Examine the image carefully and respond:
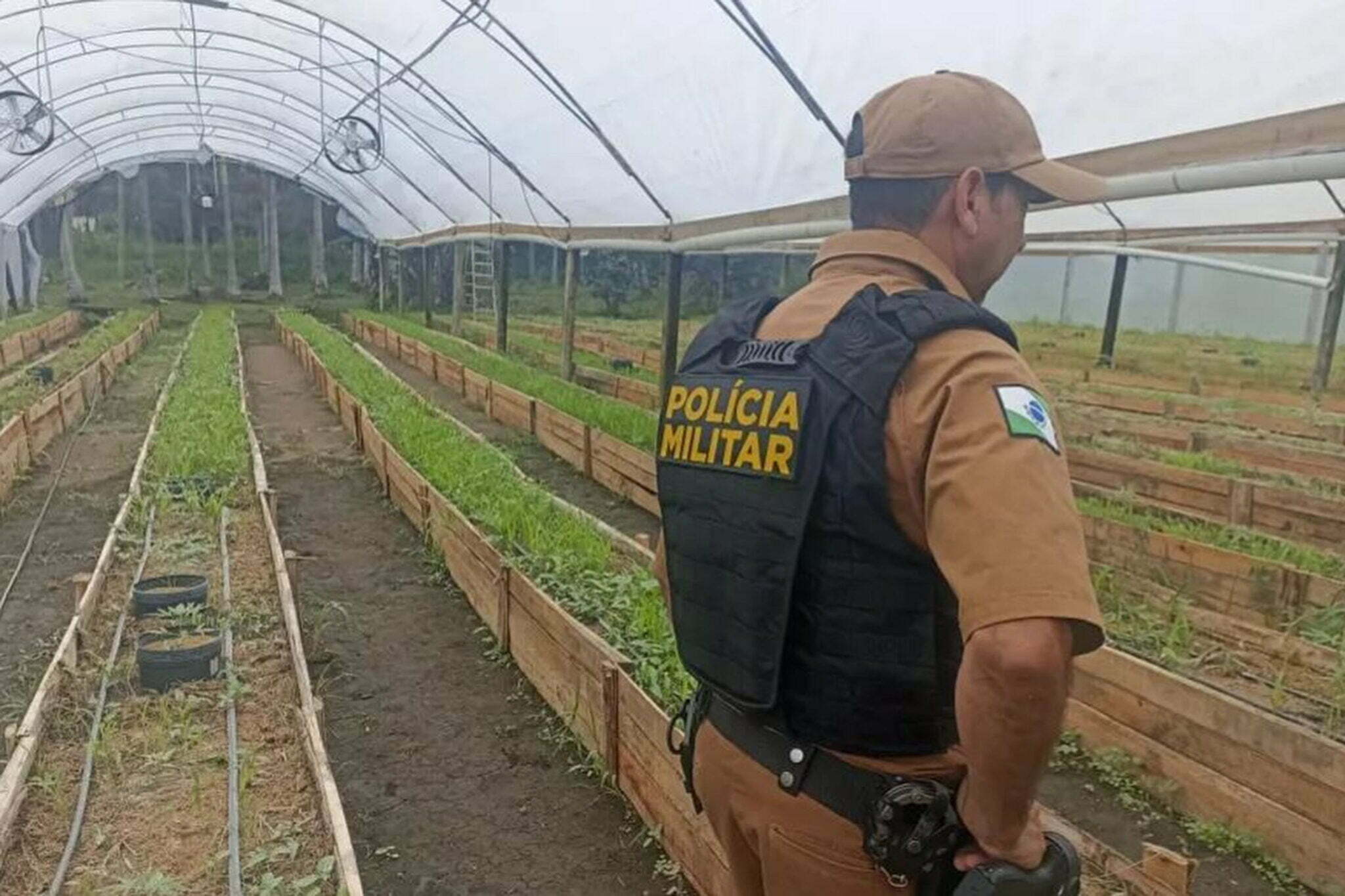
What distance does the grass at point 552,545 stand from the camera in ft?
13.5

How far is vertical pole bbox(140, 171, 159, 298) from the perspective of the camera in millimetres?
28359

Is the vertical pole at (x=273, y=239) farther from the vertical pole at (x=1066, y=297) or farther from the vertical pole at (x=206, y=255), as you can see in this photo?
the vertical pole at (x=1066, y=297)

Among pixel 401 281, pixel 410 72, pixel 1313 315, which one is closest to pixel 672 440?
pixel 410 72

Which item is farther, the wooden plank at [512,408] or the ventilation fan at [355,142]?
the ventilation fan at [355,142]

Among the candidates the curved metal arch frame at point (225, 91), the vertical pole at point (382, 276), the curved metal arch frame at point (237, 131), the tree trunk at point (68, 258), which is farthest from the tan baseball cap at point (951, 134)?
the tree trunk at point (68, 258)

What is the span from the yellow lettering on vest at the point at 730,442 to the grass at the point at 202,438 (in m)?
6.00

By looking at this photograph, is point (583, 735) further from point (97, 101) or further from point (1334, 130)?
point (97, 101)

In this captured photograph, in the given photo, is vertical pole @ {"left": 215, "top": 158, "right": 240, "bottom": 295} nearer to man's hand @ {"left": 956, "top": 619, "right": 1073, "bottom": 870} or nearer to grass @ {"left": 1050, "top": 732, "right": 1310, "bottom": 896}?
grass @ {"left": 1050, "top": 732, "right": 1310, "bottom": 896}

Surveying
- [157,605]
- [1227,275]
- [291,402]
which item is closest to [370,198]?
[291,402]

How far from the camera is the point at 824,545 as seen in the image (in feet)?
4.55

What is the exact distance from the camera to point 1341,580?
4.79m

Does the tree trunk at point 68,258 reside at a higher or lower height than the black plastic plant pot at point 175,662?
higher

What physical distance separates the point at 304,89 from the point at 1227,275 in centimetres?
1653

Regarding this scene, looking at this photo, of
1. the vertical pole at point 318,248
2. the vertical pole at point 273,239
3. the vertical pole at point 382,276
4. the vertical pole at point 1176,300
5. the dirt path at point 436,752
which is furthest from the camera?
the vertical pole at point 318,248
